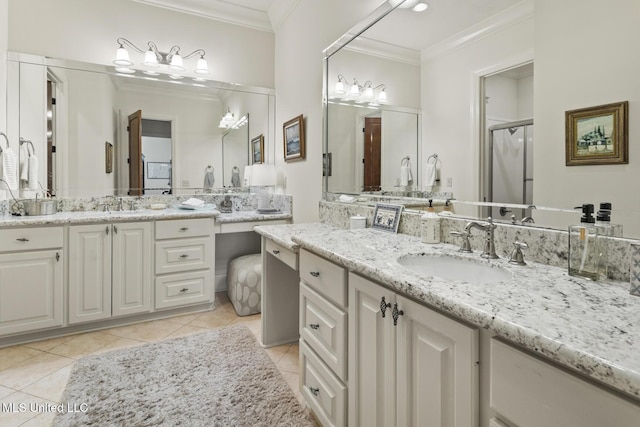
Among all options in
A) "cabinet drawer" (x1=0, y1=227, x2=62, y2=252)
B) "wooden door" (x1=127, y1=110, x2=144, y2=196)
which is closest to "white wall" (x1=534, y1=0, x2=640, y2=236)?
"cabinet drawer" (x1=0, y1=227, x2=62, y2=252)

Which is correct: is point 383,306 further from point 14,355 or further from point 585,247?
point 14,355

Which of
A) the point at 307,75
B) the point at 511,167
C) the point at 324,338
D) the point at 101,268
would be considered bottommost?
the point at 324,338

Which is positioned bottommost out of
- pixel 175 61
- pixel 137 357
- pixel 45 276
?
pixel 137 357

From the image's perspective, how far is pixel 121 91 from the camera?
119 inches

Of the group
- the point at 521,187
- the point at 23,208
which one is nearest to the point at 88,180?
the point at 23,208

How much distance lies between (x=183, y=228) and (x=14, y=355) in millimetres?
1320

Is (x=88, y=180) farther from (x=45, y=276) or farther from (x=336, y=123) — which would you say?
(x=336, y=123)

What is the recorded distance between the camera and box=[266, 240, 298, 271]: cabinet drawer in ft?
5.75

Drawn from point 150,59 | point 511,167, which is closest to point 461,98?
point 511,167

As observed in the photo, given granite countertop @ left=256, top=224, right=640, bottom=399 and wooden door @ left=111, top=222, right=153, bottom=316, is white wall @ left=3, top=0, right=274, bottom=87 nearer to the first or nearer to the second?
wooden door @ left=111, top=222, right=153, bottom=316

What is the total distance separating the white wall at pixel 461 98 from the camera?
1283 millimetres

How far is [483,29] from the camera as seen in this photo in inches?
54.6

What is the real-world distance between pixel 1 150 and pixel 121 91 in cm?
100

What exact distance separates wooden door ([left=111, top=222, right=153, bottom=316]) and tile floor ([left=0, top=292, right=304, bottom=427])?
18 cm
